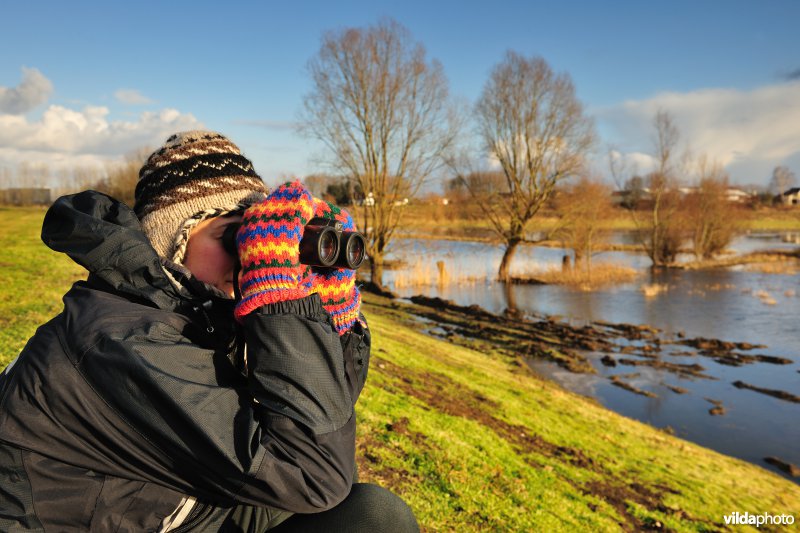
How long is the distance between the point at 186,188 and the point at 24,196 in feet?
130

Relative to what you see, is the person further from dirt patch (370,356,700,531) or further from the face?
dirt patch (370,356,700,531)

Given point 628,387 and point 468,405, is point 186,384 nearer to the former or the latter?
→ point 468,405

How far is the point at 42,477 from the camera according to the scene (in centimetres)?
119

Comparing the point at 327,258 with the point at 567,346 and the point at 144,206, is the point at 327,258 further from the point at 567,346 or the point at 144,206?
the point at 567,346

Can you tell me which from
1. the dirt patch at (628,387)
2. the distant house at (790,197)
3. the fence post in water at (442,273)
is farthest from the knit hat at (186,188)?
the distant house at (790,197)

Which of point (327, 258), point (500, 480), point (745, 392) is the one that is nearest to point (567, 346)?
point (745, 392)

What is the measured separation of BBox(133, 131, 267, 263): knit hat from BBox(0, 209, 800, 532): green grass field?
226 cm

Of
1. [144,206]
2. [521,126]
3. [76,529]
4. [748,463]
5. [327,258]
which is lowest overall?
[748,463]

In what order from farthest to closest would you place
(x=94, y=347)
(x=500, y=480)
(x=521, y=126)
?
(x=521, y=126) < (x=500, y=480) < (x=94, y=347)

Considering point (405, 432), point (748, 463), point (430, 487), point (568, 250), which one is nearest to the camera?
point (430, 487)

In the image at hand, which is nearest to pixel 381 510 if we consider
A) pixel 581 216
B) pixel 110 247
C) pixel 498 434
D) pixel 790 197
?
pixel 110 247

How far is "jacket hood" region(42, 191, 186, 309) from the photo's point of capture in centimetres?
132

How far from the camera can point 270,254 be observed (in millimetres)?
1355

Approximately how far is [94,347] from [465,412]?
16.3 feet
